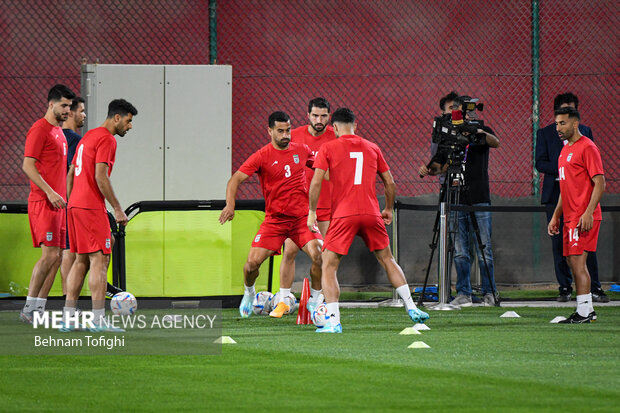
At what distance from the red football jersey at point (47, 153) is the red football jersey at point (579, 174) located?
4.80 metres

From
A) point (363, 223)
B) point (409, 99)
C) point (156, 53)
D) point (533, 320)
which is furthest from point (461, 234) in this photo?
point (156, 53)

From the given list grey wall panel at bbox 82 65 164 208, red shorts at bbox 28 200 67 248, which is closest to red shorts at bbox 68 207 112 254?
red shorts at bbox 28 200 67 248

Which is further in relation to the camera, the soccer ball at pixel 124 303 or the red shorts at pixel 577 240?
the soccer ball at pixel 124 303

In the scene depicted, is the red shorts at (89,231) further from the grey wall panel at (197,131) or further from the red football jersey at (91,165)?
the grey wall panel at (197,131)

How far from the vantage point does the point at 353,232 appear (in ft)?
30.8

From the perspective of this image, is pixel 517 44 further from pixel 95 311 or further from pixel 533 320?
pixel 95 311

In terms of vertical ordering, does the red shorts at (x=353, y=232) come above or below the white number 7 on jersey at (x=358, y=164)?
below

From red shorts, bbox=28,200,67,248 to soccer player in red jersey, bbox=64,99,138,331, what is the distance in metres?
0.93

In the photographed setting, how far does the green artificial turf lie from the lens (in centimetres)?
564

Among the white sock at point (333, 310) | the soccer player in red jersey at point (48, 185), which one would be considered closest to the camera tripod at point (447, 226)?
the white sock at point (333, 310)

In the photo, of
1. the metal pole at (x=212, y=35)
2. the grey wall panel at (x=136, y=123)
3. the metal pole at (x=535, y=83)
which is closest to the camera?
the grey wall panel at (x=136, y=123)

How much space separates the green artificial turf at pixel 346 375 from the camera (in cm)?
564

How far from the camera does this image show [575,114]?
34.0ft

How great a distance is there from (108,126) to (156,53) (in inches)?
318
